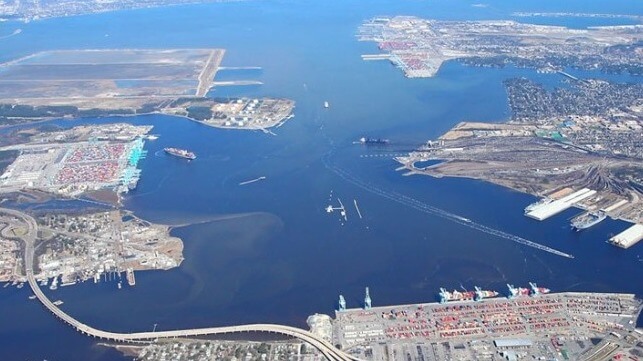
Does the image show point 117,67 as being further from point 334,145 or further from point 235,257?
point 235,257

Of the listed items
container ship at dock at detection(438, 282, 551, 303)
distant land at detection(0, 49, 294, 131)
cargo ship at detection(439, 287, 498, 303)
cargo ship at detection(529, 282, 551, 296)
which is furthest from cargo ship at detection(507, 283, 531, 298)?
distant land at detection(0, 49, 294, 131)

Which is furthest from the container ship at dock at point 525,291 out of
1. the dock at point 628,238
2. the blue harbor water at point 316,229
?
the dock at point 628,238

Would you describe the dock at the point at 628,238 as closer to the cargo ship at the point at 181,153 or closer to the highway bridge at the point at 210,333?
the highway bridge at the point at 210,333

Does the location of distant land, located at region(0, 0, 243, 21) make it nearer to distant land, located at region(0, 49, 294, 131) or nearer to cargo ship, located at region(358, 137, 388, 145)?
distant land, located at region(0, 49, 294, 131)

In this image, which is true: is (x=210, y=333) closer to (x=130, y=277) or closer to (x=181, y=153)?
(x=130, y=277)

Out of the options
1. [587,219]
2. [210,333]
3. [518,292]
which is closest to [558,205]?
[587,219]

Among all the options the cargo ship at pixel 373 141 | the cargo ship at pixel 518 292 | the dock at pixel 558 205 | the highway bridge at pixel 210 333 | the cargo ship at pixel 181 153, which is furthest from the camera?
the cargo ship at pixel 373 141
